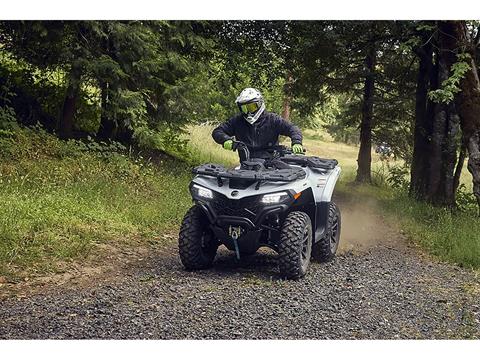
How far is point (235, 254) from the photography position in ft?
20.6

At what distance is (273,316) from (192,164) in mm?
1983

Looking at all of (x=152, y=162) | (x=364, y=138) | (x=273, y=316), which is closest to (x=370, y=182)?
(x=364, y=138)

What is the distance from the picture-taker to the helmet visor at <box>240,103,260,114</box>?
5805mm

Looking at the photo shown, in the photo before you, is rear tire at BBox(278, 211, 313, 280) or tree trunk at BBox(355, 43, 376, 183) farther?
tree trunk at BBox(355, 43, 376, 183)

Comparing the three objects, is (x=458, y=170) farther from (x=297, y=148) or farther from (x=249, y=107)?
(x=249, y=107)

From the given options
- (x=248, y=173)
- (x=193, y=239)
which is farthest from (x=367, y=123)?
(x=193, y=239)

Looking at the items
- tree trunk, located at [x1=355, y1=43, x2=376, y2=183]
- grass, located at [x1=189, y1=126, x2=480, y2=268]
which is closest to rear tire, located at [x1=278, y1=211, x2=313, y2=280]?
grass, located at [x1=189, y1=126, x2=480, y2=268]

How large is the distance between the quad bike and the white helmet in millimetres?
250

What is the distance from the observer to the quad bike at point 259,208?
5.54 meters

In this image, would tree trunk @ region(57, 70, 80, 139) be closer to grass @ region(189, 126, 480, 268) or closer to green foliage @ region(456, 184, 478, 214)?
grass @ region(189, 126, 480, 268)

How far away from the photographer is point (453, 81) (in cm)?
728

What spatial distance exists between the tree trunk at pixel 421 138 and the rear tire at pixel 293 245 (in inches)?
132

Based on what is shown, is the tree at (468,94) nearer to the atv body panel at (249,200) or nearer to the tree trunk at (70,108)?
the atv body panel at (249,200)

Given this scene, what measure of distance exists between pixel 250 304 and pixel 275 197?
842 mm
